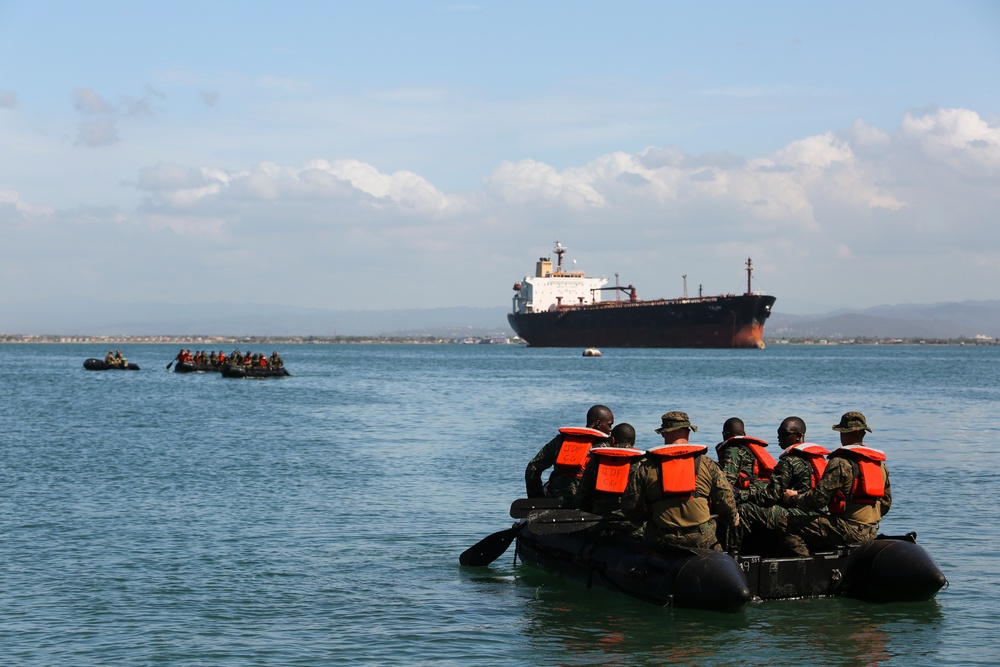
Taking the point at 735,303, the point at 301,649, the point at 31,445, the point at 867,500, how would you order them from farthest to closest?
the point at 735,303, the point at 31,445, the point at 867,500, the point at 301,649

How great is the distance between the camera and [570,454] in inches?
533

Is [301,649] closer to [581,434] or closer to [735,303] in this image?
[581,434]

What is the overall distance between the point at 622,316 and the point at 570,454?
113921mm

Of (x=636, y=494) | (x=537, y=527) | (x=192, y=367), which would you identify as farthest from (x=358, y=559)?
(x=192, y=367)

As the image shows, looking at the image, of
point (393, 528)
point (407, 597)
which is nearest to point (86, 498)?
point (393, 528)

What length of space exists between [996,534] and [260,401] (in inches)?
1476

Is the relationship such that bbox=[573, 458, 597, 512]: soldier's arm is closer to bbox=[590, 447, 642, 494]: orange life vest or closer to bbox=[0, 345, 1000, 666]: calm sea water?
bbox=[590, 447, 642, 494]: orange life vest

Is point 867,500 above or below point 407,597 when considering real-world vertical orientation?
above

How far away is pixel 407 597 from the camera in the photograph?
1290 centimetres

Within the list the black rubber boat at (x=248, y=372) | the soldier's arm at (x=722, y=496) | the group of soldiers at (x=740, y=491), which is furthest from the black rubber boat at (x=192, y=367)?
the soldier's arm at (x=722, y=496)

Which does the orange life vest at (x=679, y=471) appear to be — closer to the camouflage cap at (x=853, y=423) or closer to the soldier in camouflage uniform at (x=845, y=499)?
the soldier in camouflage uniform at (x=845, y=499)

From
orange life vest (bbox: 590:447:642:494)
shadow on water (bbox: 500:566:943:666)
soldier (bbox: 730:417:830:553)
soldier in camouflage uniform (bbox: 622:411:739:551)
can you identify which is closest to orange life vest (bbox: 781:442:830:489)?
soldier (bbox: 730:417:830:553)

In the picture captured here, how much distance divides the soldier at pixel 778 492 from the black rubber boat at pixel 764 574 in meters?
0.43

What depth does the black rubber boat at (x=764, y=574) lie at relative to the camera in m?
11.1
